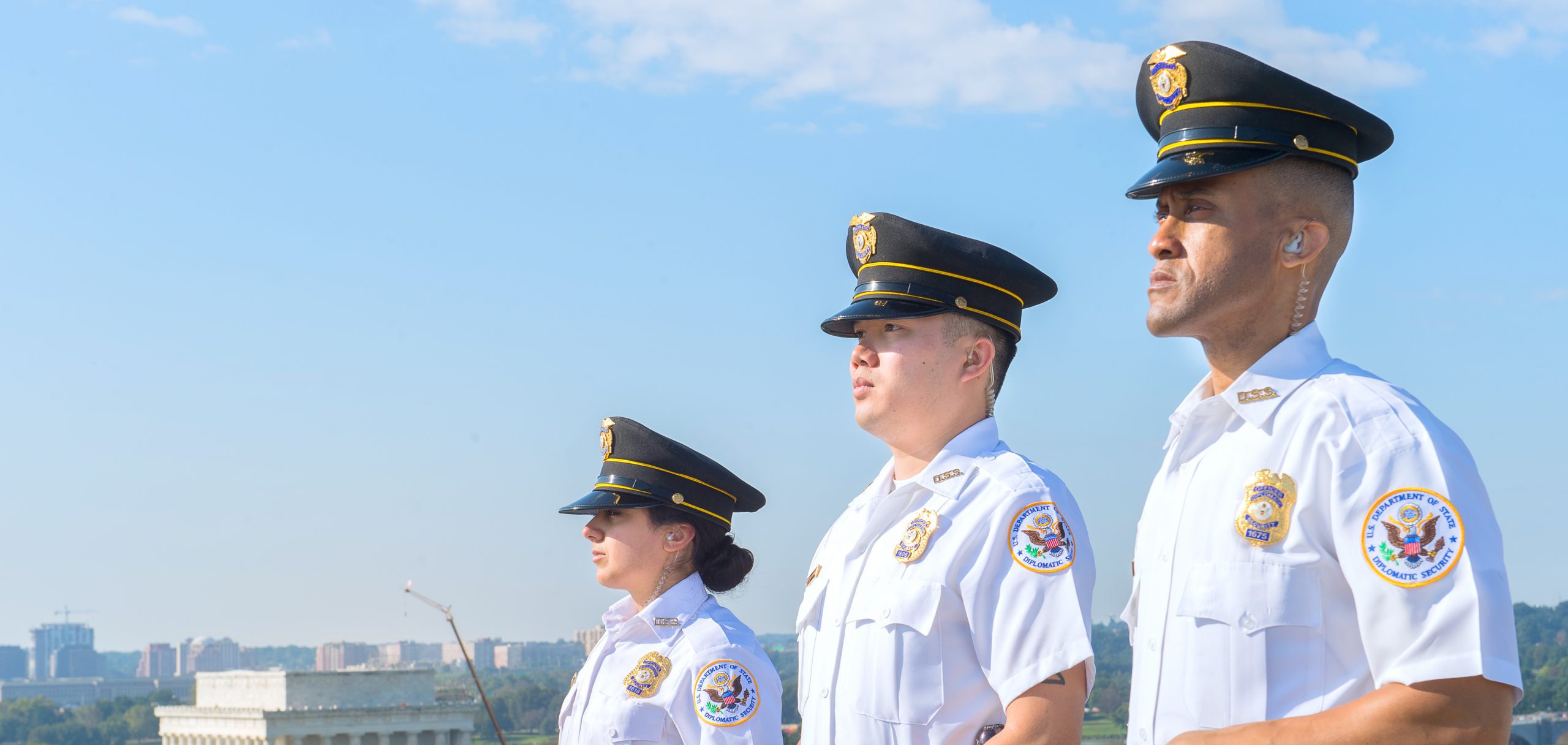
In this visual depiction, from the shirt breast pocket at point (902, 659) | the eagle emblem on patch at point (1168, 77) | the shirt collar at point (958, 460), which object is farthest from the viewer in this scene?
the shirt collar at point (958, 460)

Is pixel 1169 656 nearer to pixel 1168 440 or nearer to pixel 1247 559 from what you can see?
pixel 1247 559

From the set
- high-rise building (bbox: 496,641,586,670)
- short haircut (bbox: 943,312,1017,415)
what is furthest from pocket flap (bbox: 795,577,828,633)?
high-rise building (bbox: 496,641,586,670)

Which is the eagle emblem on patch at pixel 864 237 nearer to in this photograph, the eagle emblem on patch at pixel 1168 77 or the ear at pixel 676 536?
the eagle emblem on patch at pixel 1168 77

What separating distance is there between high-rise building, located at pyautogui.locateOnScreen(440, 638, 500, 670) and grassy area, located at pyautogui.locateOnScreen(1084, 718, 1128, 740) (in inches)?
5634

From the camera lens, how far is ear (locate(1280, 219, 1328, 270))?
143 inches

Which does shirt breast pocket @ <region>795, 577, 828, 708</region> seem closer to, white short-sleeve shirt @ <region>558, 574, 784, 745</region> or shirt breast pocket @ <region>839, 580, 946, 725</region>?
shirt breast pocket @ <region>839, 580, 946, 725</region>

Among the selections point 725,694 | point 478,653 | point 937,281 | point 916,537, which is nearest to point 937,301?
point 937,281

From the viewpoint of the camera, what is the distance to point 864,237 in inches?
220

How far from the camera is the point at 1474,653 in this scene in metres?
2.92

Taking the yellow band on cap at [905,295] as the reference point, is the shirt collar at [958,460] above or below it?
below

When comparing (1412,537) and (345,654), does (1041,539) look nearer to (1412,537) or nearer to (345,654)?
(1412,537)

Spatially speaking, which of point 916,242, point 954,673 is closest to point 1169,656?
point 954,673

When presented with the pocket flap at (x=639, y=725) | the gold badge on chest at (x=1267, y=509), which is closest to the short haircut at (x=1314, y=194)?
the gold badge on chest at (x=1267, y=509)

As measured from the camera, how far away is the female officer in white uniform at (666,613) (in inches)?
281
